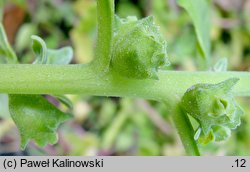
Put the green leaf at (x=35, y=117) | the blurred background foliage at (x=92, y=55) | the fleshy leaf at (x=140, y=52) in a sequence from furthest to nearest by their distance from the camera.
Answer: the blurred background foliage at (x=92, y=55) < the green leaf at (x=35, y=117) < the fleshy leaf at (x=140, y=52)

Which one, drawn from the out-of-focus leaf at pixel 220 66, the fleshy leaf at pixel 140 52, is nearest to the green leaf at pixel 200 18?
the out-of-focus leaf at pixel 220 66

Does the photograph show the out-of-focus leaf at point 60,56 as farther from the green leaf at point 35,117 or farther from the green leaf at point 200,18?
the green leaf at point 200,18

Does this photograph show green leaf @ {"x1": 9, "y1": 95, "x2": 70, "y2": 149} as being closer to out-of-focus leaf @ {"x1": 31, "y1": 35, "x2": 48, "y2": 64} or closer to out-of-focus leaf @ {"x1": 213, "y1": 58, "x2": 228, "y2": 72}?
out-of-focus leaf @ {"x1": 31, "y1": 35, "x2": 48, "y2": 64}

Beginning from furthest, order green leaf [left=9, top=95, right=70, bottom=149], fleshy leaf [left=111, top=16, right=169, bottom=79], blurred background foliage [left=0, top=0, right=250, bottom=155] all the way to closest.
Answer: blurred background foliage [left=0, top=0, right=250, bottom=155] < green leaf [left=9, top=95, right=70, bottom=149] < fleshy leaf [left=111, top=16, right=169, bottom=79]

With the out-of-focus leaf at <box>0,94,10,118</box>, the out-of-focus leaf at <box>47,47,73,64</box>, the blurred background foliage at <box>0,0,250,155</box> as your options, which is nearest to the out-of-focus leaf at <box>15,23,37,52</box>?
the blurred background foliage at <box>0,0,250,155</box>

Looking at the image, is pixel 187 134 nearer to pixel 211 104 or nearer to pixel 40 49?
pixel 211 104

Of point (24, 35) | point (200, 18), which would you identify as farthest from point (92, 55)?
point (200, 18)

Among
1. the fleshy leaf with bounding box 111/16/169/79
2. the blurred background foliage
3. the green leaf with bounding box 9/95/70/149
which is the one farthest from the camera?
the blurred background foliage
